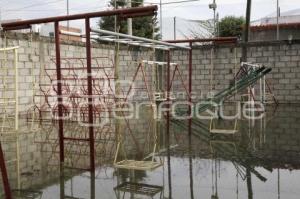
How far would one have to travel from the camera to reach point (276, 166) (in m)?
4.41

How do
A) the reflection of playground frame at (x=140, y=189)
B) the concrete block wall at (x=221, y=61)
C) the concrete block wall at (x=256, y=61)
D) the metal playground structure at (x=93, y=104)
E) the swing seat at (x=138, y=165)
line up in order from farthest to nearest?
the concrete block wall at (x=256, y=61), the concrete block wall at (x=221, y=61), the metal playground structure at (x=93, y=104), the swing seat at (x=138, y=165), the reflection of playground frame at (x=140, y=189)

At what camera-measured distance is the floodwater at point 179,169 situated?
137 inches

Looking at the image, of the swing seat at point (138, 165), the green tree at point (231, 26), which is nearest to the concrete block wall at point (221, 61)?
the swing seat at point (138, 165)

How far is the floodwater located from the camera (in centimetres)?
347

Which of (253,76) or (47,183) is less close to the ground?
(253,76)

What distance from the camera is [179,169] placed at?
14.3 ft

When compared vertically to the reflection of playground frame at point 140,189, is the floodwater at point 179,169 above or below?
above

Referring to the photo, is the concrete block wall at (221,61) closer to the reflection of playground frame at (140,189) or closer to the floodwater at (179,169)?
the floodwater at (179,169)

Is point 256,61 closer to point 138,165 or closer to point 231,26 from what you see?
point 138,165

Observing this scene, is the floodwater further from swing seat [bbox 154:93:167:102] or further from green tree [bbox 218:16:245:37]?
green tree [bbox 218:16:245:37]

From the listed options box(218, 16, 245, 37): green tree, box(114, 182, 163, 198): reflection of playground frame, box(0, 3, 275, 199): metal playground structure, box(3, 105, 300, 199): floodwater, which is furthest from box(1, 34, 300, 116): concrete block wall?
box(218, 16, 245, 37): green tree

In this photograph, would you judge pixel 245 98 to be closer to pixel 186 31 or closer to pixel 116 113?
pixel 116 113

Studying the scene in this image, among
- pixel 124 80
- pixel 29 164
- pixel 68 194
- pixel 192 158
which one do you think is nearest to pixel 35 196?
pixel 68 194

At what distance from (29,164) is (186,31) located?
12585mm
